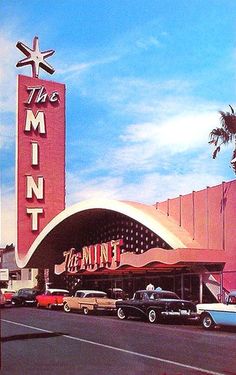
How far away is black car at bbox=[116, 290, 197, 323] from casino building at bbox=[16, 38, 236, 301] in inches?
122

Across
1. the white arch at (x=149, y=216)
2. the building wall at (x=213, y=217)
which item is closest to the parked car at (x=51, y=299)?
the white arch at (x=149, y=216)

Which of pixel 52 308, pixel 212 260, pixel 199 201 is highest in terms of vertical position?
pixel 199 201

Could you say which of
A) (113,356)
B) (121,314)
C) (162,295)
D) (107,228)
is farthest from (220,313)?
(107,228)

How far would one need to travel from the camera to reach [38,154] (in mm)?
7301

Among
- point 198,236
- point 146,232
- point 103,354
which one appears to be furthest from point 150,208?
point 103,354

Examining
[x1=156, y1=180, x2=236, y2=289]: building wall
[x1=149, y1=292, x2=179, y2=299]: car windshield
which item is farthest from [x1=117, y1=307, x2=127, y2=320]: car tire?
[x1=156, y1=180, x2=236, y2=289]: building wall

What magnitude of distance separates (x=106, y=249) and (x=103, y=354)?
21791 millimetres

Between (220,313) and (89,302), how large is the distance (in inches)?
337

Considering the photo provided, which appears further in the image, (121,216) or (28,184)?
(121,216)

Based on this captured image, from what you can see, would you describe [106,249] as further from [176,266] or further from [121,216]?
[176,266]

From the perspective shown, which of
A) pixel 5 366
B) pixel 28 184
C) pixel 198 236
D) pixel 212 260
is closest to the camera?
pixel 28 184

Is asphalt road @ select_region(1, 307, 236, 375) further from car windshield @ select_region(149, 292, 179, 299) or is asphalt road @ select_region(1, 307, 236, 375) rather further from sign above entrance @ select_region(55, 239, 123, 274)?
sign above entrance @ select_region(55, 239, 123, 274)

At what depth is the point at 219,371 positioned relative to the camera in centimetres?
823

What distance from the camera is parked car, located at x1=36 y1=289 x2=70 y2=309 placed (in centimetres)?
2761
